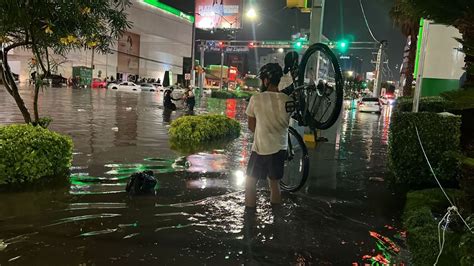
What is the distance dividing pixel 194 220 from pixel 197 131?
632 centimetres

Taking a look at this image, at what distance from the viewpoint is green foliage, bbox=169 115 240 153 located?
11117 mm

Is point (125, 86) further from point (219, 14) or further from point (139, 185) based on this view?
point (139, 185)

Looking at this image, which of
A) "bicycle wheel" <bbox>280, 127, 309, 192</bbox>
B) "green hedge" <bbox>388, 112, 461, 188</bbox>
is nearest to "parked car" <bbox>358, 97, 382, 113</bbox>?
"green hedge" <bbox>388, 112, 461, 188</bbox>

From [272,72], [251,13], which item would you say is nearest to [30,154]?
[272,72]

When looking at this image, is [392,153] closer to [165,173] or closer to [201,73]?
[165,173]

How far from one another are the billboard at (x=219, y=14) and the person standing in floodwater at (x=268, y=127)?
31170 millimetres

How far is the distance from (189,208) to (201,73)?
4102cm

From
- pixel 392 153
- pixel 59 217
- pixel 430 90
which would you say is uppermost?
pixel 430 90

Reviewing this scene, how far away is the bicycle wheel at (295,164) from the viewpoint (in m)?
6.19

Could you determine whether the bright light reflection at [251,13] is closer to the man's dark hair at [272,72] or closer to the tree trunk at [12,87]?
the tree trunk at [12,87]

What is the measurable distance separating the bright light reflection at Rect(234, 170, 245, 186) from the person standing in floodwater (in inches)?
55.2

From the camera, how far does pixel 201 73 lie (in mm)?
45781

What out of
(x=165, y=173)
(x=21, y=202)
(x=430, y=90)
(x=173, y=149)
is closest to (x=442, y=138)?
(x=165, y=173)

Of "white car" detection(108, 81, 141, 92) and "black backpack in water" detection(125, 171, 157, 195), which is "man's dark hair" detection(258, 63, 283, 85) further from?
"white car" detection(108, 81, 141, 92)
